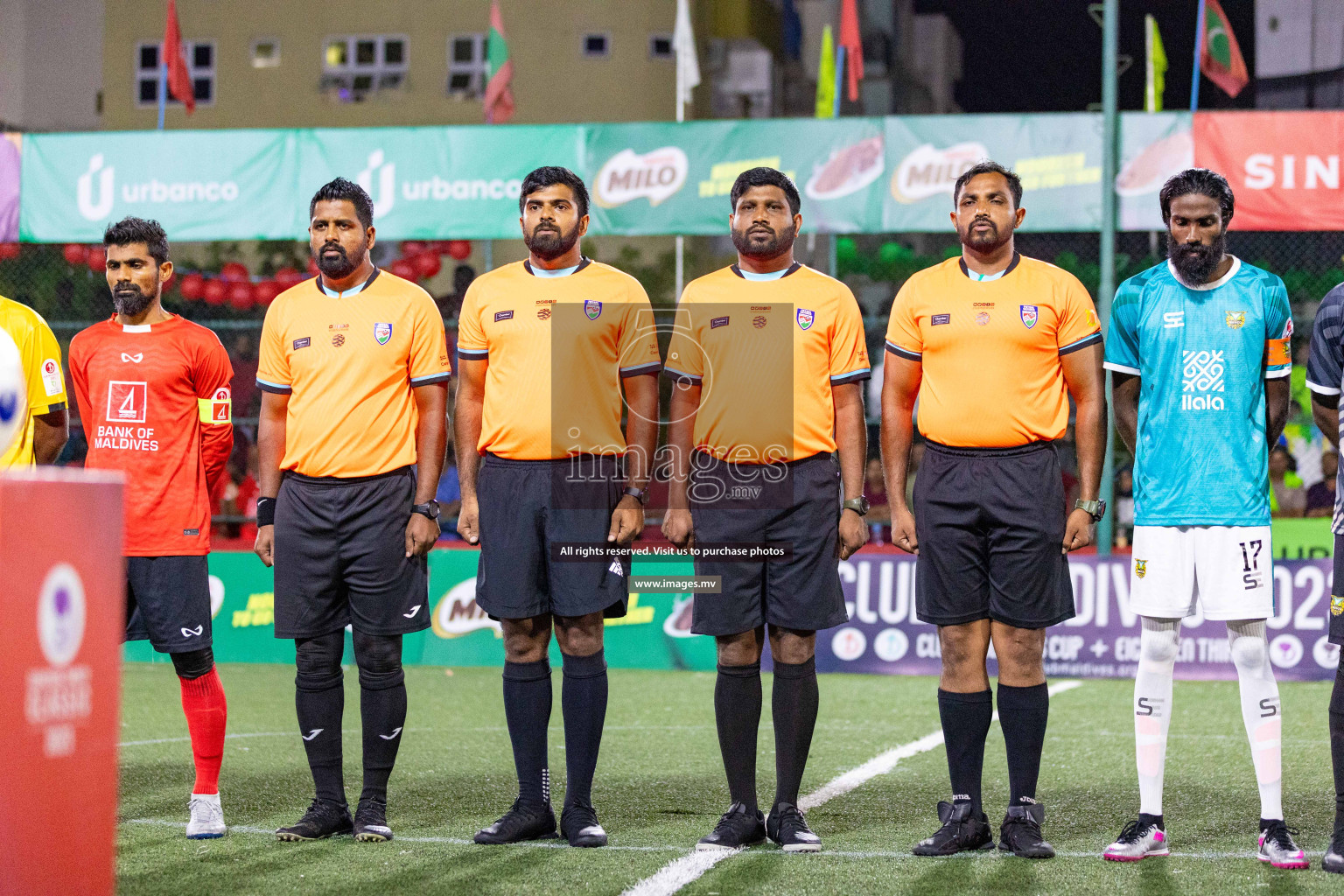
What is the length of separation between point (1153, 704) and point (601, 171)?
10.2 meters

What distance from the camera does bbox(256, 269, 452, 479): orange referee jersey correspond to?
560 cm

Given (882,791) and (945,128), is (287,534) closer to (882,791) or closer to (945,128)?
(882,791)

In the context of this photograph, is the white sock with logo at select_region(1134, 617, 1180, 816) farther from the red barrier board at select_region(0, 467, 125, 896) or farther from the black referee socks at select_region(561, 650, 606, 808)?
the red barrier board at select_region(0, 467, 125, 896)

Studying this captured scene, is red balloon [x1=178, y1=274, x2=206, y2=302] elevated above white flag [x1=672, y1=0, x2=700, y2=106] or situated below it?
below

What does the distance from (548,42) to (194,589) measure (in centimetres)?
2937

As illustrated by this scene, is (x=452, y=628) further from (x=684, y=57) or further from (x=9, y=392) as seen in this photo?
(x=9, y=392)

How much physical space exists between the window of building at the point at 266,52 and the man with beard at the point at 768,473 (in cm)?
3167

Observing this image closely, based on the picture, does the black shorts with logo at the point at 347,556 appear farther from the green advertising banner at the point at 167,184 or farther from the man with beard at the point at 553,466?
the green advertising banner at the point at 167,184

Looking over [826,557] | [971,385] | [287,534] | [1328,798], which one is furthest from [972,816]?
[287,534]

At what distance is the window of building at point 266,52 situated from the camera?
34.7m

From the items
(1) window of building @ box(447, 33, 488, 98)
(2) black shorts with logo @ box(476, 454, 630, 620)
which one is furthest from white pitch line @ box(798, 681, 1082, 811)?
(1) window of building @ box(447, 33, 488, 98)

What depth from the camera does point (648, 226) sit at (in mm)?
14516

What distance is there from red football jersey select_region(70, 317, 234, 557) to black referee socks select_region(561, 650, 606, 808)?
1569 mm

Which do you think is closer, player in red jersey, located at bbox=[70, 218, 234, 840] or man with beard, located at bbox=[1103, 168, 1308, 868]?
man with beard, located at bbox=[1103, 168, 1308, 868]
